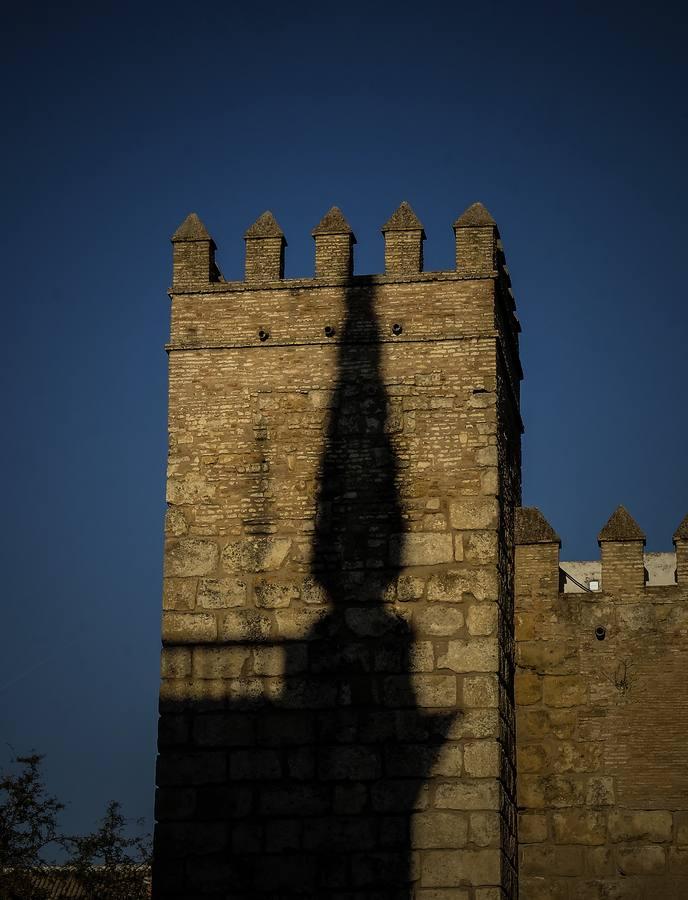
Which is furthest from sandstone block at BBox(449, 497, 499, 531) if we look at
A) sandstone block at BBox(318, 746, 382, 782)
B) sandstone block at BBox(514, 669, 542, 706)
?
sandstone block at BBox(318, 746, 382, 782)

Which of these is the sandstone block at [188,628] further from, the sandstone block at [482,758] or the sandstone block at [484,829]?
the sandstone block at [484,829]

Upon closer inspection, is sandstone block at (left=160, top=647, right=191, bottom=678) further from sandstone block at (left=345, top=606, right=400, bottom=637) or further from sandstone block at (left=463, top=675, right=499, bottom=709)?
sandstone block at (left=463, top=675, right=499, bottom=709)

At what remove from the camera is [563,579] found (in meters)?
16.7

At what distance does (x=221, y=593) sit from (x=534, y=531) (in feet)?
10.9

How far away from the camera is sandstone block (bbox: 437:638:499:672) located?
14.8 metres

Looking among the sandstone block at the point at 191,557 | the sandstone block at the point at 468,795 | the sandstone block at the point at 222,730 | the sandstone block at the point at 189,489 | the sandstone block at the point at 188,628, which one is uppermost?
the sandstone block at the point at 189,489

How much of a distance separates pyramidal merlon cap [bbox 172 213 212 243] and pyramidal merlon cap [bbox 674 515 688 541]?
546cm

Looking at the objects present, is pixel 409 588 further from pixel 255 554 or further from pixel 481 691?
pixel 255 554

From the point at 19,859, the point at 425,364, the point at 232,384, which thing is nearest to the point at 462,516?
the point at 425,364

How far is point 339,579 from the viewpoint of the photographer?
1509 centimetres

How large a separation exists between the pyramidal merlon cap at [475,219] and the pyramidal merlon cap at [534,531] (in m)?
2.91

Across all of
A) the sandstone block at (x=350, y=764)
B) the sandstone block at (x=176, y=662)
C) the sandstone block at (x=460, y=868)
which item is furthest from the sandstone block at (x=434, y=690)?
the sandstone block at (x=176, y=662)

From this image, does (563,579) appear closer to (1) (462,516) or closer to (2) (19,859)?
(1) (462,516)

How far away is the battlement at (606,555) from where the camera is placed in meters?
16.2
